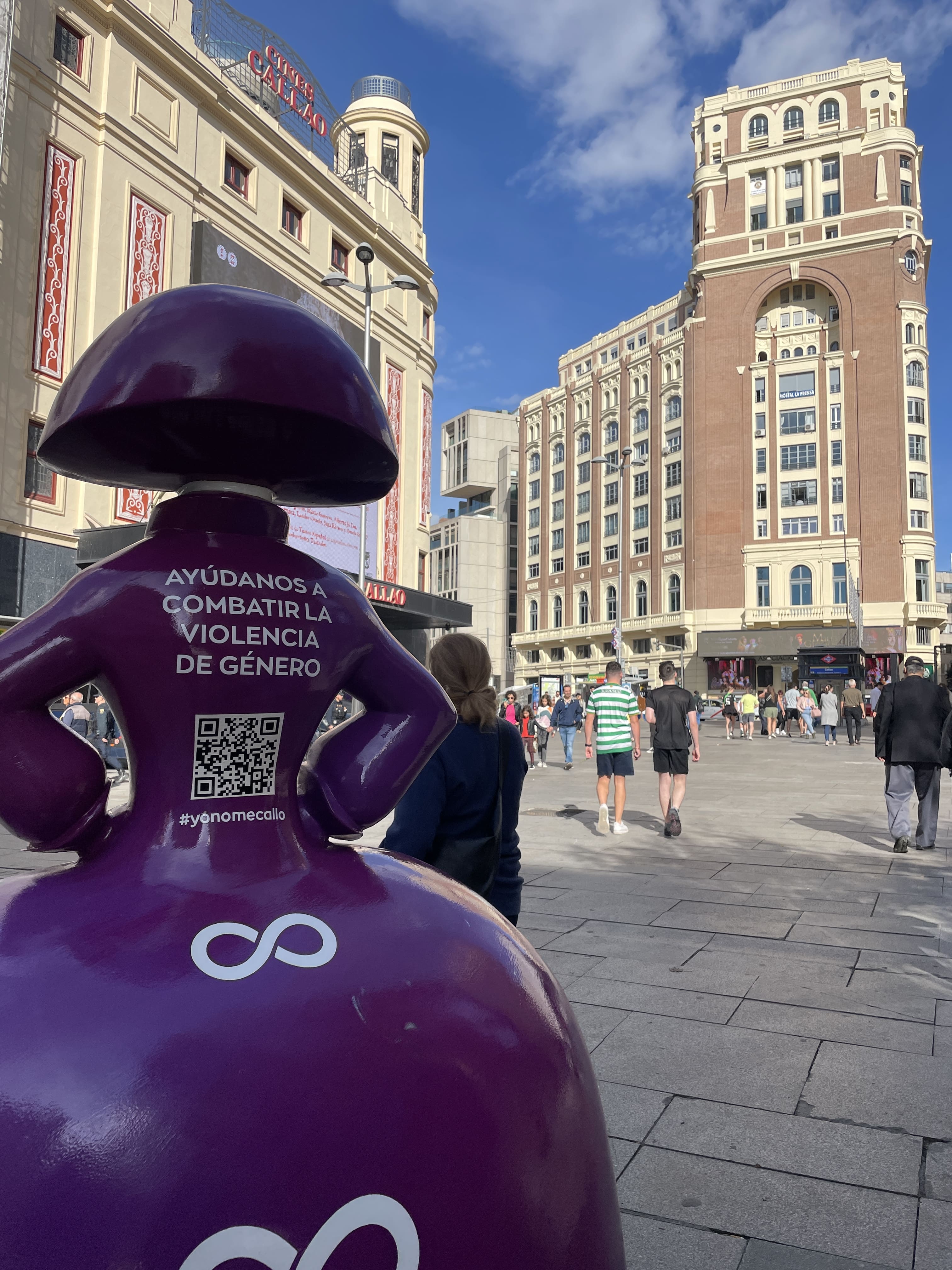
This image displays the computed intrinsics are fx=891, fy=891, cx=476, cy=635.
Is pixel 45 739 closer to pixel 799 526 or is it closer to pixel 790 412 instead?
pixel 799 526

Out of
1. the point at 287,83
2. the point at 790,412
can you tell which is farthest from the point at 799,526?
the point at 287,83

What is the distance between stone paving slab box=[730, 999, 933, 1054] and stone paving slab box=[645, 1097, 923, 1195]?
0.76 metres

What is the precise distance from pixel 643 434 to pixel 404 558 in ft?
117

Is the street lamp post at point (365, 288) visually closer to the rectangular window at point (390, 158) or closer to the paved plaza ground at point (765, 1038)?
the paved plaza ground at point (765, 1038)

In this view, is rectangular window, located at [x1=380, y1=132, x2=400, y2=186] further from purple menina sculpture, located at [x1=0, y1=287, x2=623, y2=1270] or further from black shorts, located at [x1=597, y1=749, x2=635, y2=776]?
purple menina sculpture, located at [x1=0, y1=287, x2=623, y2=1270]

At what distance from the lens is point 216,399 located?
126cm

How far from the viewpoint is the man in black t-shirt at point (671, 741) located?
8.82m

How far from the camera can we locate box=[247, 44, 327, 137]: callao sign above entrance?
2411cm

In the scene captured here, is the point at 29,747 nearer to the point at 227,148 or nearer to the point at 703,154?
the point at 227,148

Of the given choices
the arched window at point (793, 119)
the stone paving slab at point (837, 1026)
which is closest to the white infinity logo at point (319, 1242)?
the stone paving slab at point (837, 1026)

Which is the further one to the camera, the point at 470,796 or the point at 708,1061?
the point at 708,1061

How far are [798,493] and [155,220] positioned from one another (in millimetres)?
41287

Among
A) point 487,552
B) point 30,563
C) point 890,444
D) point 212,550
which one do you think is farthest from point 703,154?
point 212,550

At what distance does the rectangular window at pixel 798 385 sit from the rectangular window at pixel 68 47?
1706 inches
